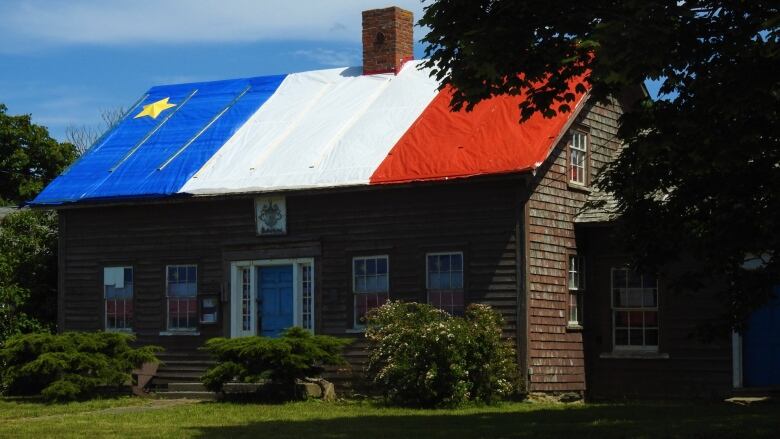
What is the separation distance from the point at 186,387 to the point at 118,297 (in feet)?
10.6

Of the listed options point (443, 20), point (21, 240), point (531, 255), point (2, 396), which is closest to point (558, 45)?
point (443, 20)

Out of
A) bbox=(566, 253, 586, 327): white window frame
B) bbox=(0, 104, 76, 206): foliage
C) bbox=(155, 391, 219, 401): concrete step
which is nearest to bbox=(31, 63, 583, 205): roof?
bbox=(566, 253, 586, 327): white window frame

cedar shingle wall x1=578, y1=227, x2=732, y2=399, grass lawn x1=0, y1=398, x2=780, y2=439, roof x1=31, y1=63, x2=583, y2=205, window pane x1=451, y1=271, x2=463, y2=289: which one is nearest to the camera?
grass lawn x1=0, y1=398, x2=780, y2=439

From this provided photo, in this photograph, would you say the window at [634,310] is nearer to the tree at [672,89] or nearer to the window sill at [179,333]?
the tree at [672,89]

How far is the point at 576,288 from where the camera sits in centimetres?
2481

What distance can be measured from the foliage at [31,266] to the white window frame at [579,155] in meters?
12.7

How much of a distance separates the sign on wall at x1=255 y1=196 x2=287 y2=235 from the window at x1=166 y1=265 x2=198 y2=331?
1949mm

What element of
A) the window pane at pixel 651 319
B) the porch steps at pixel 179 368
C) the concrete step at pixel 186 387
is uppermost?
the window pane at pixel 651 319

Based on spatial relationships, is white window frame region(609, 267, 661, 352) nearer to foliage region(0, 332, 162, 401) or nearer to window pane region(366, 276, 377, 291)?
window pane region(366, 276, 377, 291)

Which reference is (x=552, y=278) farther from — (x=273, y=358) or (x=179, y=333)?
(x=179, y=333)

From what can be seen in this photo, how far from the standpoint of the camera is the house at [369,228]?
2355 centimetres

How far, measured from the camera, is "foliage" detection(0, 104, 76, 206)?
146 ft

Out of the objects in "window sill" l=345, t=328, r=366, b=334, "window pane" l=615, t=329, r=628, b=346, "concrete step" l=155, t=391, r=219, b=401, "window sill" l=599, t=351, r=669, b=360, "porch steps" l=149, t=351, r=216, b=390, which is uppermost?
"window sill" l=345, t=328, r=366, b=334

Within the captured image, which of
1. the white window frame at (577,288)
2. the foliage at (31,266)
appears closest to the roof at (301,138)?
the foliage at (31,266)
